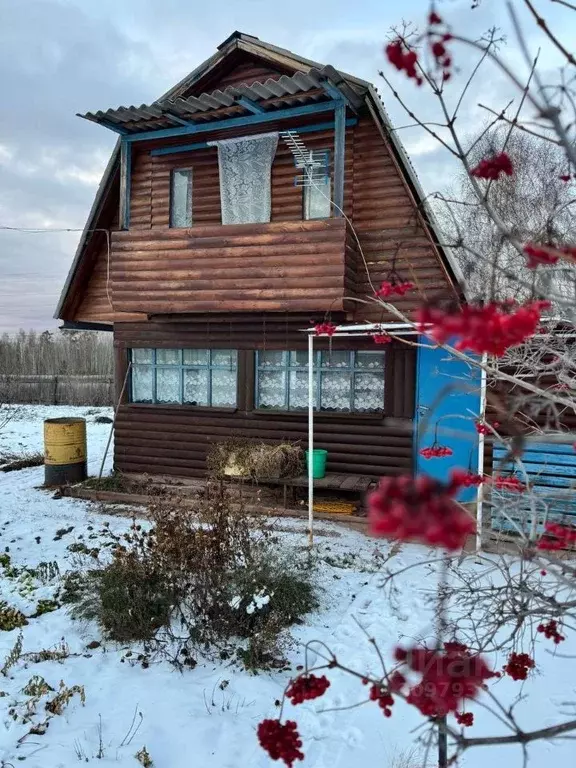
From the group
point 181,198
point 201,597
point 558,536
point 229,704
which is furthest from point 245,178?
point 558,536

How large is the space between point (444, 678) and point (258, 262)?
6.44 metres

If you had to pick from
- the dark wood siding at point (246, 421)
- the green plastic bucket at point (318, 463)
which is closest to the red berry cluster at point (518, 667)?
the green plastic bucket at point (318, 463)

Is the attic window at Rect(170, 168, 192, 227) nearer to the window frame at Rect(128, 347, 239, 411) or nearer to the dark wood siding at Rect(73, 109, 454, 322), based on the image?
the dark wood siding at Rect(73, 109, 454, 322)

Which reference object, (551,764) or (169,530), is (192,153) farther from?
(551,764)

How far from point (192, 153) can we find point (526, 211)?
404 inches

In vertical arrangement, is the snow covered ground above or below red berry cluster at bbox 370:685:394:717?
below

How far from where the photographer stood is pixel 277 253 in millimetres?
7297

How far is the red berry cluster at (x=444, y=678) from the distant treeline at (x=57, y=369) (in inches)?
864

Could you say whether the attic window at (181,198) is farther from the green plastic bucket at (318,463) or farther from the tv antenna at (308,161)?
the green plastic bucket at (318,463)

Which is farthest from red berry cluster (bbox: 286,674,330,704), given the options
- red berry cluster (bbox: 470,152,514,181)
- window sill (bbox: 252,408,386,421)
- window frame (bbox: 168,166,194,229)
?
window frame (bbox: 168,166,194,229)

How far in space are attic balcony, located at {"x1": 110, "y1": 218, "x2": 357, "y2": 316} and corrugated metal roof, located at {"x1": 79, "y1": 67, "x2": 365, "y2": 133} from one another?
5.13 feet

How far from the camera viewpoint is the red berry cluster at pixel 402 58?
1808 mm

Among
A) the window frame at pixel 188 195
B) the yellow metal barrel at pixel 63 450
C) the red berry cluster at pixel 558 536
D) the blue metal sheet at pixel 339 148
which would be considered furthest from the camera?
the yellow metal barrel at pixel 63 450

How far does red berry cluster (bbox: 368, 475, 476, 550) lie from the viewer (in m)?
0.69
